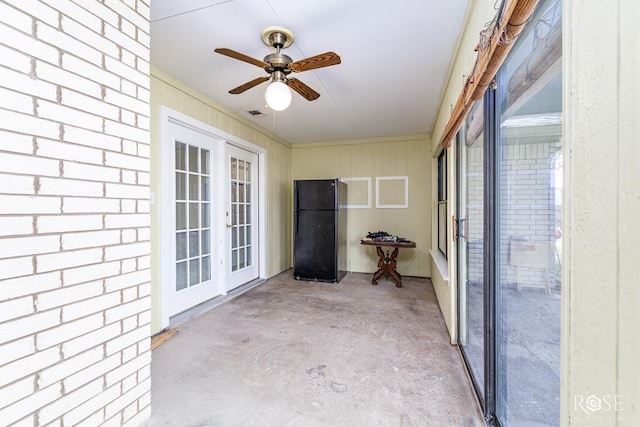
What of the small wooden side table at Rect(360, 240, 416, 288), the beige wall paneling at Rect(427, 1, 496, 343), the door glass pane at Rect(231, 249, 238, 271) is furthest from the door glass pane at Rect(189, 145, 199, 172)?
the beige wall paneling at Rect(427, 1, 496, 343)

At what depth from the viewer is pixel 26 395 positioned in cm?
96

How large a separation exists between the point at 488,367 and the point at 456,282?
0.91 m

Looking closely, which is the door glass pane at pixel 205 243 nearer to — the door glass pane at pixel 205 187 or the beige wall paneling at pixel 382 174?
the door glass pane at pixel 205 187

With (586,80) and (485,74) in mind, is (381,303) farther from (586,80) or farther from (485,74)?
(586,80)

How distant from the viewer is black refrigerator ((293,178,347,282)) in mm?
4199

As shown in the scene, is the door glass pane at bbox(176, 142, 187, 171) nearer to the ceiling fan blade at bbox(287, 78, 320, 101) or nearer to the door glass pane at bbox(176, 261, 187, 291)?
the door glass pane at bbox(176, 261, 187, 291)

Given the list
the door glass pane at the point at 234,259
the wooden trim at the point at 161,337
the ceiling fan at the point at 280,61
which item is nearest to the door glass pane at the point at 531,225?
the ceiling fan at the point at 280,61

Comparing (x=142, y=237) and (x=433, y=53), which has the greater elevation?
(x=433, y=53)

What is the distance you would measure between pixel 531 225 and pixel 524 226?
0.20ft

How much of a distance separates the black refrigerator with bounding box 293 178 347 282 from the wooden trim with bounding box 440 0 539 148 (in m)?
2.77

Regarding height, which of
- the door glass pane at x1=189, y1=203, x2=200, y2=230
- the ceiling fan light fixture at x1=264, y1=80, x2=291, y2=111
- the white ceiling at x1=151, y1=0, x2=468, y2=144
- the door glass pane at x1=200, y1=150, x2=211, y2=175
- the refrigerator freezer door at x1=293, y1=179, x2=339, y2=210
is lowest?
the door glass pane at x1=189, y1=203, x2=200, y2=230

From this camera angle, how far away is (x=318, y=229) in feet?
14.0

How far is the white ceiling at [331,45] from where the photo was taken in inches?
66.9

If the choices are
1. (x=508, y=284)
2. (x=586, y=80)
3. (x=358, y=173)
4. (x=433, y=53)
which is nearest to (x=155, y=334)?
(x=508, y=284)
